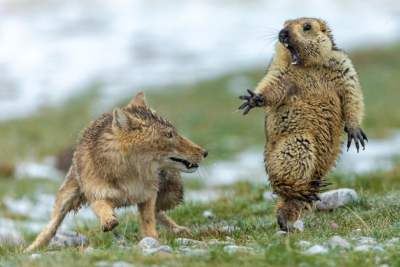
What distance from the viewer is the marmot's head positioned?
6008 mm

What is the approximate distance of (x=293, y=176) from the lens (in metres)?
5.52

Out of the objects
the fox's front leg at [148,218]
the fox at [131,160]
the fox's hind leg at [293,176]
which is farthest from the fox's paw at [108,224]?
the fox's hind leg at [293,176]

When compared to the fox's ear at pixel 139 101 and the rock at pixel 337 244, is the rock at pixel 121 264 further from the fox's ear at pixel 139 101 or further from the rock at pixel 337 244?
the fox's ear at pixel 139 101

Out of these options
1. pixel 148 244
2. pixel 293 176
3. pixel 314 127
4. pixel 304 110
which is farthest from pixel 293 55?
pixel 148 244

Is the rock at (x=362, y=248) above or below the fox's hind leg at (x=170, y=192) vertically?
below

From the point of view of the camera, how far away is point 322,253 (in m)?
3.69

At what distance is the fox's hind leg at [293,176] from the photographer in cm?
543

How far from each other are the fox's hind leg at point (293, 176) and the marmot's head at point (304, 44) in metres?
1.15

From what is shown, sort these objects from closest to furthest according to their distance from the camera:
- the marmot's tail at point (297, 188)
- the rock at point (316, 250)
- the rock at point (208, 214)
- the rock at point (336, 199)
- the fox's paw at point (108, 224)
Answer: the rock at point (316, 250), the fox's paw at point (108, 224), the marmot's tail at point (297, 188), the rock at point (336, 199), the rock at point (208, 214)

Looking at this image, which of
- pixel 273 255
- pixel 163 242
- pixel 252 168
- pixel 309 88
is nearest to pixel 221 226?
pixel 163 242

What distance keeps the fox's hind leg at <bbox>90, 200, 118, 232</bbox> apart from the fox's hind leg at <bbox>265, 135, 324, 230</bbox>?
204cm

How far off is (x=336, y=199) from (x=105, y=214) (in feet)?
12.0

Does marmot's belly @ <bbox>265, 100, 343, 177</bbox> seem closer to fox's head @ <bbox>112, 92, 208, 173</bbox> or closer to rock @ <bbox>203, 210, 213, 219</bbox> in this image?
fox's head @ <bbox>112, 92, 208, 173</bbox>

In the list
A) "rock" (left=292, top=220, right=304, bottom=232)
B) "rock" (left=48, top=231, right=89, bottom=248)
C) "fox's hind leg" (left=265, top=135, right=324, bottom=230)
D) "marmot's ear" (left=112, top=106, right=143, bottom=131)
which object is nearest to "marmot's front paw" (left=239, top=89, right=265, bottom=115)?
"fox's hind leg" (left=265, top=135, right=324, bottom=230)
